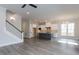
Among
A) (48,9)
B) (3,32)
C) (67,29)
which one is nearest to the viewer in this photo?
(3,32)

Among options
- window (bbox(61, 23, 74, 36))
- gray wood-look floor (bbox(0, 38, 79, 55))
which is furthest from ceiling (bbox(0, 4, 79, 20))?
window (bbox(61, 23, 74, 36))

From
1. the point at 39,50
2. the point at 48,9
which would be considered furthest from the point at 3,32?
the point at 48,9

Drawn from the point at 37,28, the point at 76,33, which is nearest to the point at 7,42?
the point at 76,33

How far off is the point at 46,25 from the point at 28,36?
134 inches

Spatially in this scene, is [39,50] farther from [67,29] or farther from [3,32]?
[67,29]

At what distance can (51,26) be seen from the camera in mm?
14984

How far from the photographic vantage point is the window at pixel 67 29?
12602 mm

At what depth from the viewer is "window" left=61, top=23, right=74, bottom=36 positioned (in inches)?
496

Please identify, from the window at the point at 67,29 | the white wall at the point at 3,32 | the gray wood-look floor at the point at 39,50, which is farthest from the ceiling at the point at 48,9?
the window at the point at 67,29

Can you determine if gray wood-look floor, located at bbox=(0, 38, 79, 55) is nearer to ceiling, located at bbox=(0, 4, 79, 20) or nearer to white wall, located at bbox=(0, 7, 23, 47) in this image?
white wall, located at bbox=(0, 7, 23, 47)

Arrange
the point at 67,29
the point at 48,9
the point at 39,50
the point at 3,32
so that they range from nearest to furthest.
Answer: the point at 39,50
the point at 3,32
the point at 48,9
the point at 67,29

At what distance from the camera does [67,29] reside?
1322 centimetres

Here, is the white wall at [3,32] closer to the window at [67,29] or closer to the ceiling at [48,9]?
the ceiling at [48,9]

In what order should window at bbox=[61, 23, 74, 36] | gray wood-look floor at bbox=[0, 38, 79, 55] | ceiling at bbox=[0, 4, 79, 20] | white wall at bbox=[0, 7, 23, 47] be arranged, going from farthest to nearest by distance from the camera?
window at bbox=[61, 23, 74, 36] → white wall at bbox=[0, 7, 23, 47] → ceiling at bbox=[0, 4, 79, 20] → gray wood-look floor at bbox=[0, 38, 79, 55]
